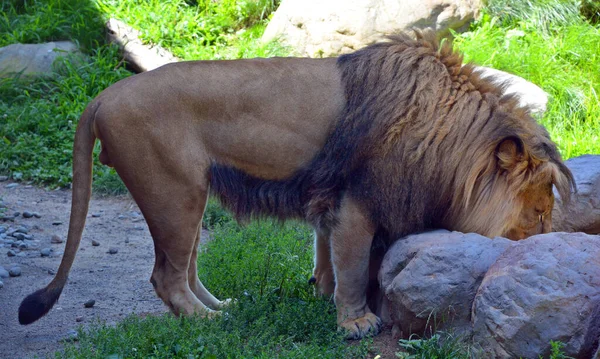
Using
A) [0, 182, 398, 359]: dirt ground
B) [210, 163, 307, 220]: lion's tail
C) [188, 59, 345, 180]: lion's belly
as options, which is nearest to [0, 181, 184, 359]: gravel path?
[0, 182, 398, 359]: dirt ground

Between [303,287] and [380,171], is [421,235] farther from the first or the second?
[303,287]

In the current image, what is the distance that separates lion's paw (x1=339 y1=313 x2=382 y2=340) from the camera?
3975 millimetres

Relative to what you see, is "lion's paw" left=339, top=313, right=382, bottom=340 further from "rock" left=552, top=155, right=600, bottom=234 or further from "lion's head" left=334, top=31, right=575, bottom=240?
"rock" left=552, top=155, right=600, bottom=234

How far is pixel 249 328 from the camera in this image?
4.00 m

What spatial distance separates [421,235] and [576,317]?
99 cm

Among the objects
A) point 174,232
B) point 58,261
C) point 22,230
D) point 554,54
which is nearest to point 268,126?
point 174,232

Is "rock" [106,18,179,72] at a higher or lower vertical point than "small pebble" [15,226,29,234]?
higher

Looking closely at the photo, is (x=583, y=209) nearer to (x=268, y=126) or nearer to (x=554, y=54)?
(x=268, y=126)

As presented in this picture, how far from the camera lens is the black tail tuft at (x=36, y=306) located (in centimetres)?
400

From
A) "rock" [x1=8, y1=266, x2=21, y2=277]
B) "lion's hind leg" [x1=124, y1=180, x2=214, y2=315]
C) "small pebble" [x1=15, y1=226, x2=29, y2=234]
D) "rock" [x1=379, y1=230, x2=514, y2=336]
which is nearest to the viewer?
"rock" [x1=379, y1=230, x2=514, y2=336]

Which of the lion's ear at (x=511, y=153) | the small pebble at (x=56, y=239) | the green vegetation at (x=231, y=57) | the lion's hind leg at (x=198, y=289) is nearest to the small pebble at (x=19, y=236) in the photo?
the small pebble at (x=56, y=239)

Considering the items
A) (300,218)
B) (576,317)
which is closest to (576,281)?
(576,317)

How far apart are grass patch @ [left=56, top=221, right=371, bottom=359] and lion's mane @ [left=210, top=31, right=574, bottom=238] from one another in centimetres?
52

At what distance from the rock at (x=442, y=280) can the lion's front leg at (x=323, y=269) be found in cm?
74
